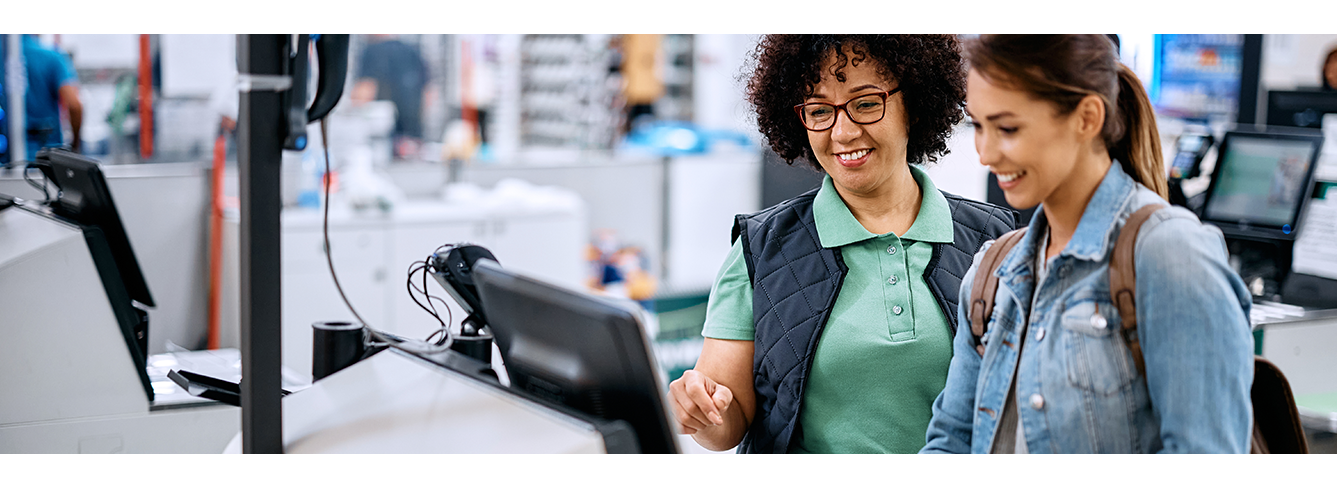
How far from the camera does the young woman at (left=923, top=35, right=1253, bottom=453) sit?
3.25 ft

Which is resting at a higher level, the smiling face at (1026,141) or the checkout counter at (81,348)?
the smiling face at (1026,141)

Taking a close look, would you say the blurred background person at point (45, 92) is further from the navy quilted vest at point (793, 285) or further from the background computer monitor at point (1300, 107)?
the background computer monitor at point (1300, 107)

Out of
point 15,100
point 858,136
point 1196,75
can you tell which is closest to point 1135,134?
point 858,136

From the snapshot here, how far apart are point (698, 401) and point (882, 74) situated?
60 cm

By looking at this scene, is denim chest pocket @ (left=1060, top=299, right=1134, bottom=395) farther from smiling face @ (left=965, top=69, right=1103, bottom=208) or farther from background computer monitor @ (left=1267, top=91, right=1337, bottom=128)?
background computer monitor @ (left=1267, top=91, right=1337, bottom=128)

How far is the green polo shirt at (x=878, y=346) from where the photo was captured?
62.4 inches

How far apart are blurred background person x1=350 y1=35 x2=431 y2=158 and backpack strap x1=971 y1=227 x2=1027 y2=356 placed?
6.42m

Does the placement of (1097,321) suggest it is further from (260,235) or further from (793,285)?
(260,235)

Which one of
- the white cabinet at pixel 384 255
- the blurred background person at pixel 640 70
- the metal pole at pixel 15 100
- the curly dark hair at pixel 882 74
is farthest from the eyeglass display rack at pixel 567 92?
the curly dark hair at pixel 882 74

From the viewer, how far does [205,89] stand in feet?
17.3

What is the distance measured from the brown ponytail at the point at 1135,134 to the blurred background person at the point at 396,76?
659cm

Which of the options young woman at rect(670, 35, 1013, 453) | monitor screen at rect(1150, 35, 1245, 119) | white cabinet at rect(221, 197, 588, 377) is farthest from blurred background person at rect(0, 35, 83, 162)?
monitor screen at rect(1150, 35, 1245, 119)

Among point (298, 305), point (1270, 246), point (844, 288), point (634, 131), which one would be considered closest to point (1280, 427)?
point (844, 288)
